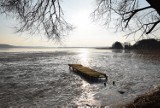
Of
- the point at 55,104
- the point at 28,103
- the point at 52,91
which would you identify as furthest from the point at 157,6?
the point at 52,91

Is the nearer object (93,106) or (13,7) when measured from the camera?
(13,7)

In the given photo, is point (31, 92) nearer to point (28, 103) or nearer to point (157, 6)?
point (28, 103)

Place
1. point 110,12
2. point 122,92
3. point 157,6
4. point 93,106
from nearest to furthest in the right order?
point 157,6
point 110,12
point 93,106
point 122,92

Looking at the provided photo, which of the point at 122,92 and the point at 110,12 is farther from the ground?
the point at 110,12

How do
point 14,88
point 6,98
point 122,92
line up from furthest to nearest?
point 14,88 < point 122,92 < point 6,98

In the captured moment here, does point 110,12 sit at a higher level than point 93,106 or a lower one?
higher

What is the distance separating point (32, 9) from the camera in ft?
23.4

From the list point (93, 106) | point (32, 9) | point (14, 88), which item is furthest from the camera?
point (14, 88)

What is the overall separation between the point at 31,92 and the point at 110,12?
1087 cm

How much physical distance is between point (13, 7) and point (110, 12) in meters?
3.67

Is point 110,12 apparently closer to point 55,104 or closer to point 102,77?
point 55,104

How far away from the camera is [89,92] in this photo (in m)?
17.0

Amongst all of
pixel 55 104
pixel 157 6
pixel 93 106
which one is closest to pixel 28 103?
pixel 55 104

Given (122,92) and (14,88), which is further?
(14,88)
